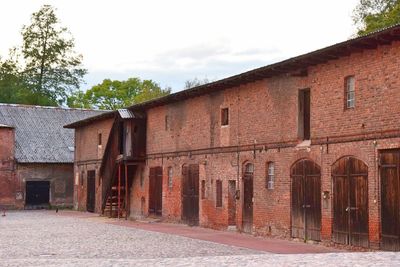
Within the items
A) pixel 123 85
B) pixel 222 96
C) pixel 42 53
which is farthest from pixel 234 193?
pixel 123 85

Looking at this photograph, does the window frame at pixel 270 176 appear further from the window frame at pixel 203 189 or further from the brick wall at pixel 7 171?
the brick wall at pixel 7 171

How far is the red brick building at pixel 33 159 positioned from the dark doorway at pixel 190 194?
21.0 meters

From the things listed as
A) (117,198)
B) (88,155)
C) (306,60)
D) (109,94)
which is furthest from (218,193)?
(109,94)

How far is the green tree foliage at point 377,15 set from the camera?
38.2 m

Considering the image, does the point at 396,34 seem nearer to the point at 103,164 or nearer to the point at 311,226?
the point at 311,226

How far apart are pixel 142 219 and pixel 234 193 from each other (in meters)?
9.41

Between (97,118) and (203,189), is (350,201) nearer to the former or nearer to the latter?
(203,189)

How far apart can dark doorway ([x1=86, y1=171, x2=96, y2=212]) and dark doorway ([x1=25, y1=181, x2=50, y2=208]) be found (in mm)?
6212

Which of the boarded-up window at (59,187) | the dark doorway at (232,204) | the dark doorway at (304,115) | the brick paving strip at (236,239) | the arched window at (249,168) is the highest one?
the dark doorway at (304,115)

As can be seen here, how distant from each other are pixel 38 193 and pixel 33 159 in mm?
2505

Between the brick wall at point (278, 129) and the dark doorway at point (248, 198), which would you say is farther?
the dark doorway at point (248, 198)

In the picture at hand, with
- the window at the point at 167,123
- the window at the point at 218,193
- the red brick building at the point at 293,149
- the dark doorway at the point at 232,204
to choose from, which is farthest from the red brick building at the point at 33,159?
the dark doorway at the point at 232,204

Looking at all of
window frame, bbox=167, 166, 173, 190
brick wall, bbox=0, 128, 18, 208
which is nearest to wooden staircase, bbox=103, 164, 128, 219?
window frame, bbox=167, 166, 173, 190

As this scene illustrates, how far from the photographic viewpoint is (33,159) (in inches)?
1923
